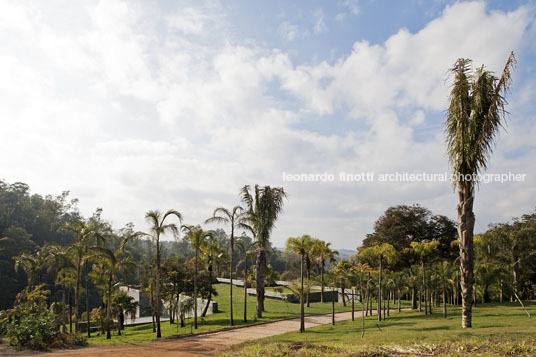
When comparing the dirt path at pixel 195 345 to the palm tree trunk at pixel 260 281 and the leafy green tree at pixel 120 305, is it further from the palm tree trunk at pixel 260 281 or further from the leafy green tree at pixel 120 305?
the leafy green tree at pixel 120 305

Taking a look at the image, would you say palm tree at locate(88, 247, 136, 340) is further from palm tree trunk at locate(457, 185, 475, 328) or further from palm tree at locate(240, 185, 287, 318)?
palm tree trunk at locate(457, 185, 475, 328)

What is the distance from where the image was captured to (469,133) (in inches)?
558

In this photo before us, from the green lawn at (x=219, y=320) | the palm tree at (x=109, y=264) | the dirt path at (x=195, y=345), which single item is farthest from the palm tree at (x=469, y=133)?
the palm tree at (x=109, y=264)

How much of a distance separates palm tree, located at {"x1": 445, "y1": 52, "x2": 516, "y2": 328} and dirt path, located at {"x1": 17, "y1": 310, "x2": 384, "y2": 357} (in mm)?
11572

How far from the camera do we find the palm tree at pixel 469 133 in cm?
1402

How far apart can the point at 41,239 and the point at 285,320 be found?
67.1 meters

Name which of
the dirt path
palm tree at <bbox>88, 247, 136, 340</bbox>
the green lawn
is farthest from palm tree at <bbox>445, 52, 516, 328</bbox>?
palm tree at <bbox>88, 247, 136, 340</bbox>

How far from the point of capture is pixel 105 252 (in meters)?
22.6

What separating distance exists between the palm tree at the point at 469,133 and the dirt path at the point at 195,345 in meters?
11.6

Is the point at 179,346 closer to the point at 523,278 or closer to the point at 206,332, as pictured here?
the point at 206,332

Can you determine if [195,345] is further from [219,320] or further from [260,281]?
[260,281]

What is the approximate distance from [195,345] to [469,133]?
55.9 ft

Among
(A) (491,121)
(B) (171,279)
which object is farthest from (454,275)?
(B) (171,279)

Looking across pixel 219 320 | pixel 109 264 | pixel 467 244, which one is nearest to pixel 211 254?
pixel 219 320
